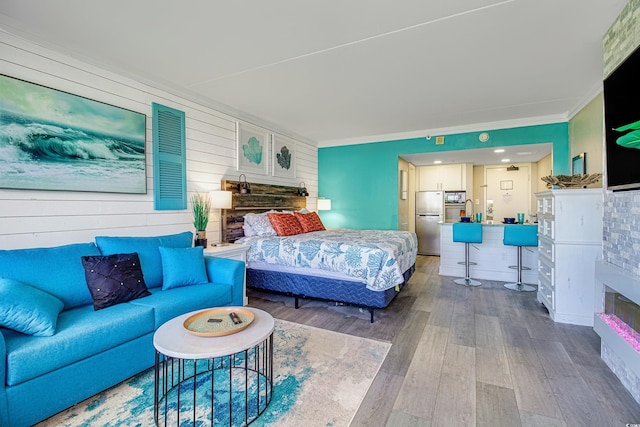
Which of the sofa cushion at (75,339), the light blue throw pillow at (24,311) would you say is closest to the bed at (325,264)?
the sofa cushion at (75,339)

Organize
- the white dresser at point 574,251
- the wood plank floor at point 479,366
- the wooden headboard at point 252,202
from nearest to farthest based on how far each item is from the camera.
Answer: the wood plank floor at point 479,366, the white dresser at point 574,251, the wooden headboard at point 252,202

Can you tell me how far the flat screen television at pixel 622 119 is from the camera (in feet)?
6.26

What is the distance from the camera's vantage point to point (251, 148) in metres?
4.77

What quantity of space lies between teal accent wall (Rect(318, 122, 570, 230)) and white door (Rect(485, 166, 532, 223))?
124 inches

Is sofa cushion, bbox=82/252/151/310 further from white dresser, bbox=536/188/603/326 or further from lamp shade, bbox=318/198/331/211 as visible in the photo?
lamp shade, bbox=318/198/331/211

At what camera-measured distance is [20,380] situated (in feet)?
5.07

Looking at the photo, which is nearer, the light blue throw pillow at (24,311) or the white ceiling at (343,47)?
the light blue throw pillow at (24,311)

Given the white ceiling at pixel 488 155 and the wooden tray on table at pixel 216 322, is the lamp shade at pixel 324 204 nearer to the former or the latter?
the white ceiling at pixel 488 155

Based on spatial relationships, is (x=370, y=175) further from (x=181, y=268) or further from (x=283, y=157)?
(x=181, y=268)

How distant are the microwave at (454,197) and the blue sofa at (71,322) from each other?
6.16 metres

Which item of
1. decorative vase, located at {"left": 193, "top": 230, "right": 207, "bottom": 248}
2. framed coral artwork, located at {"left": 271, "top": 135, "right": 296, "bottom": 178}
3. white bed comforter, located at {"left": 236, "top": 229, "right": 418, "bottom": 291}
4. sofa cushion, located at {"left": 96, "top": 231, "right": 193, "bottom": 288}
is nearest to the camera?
sofa cushion, located at {"left": 96, "top": 231, "right": 193, "bottom": 288}

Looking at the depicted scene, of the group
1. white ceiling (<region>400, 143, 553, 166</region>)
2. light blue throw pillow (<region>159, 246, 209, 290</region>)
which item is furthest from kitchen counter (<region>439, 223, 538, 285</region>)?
light blue throw pillow (<region>159, 246, 209, 290</region>)

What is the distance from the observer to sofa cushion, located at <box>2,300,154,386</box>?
5.13ft

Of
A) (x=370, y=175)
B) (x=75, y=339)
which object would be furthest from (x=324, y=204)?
(x=75, y=339)
